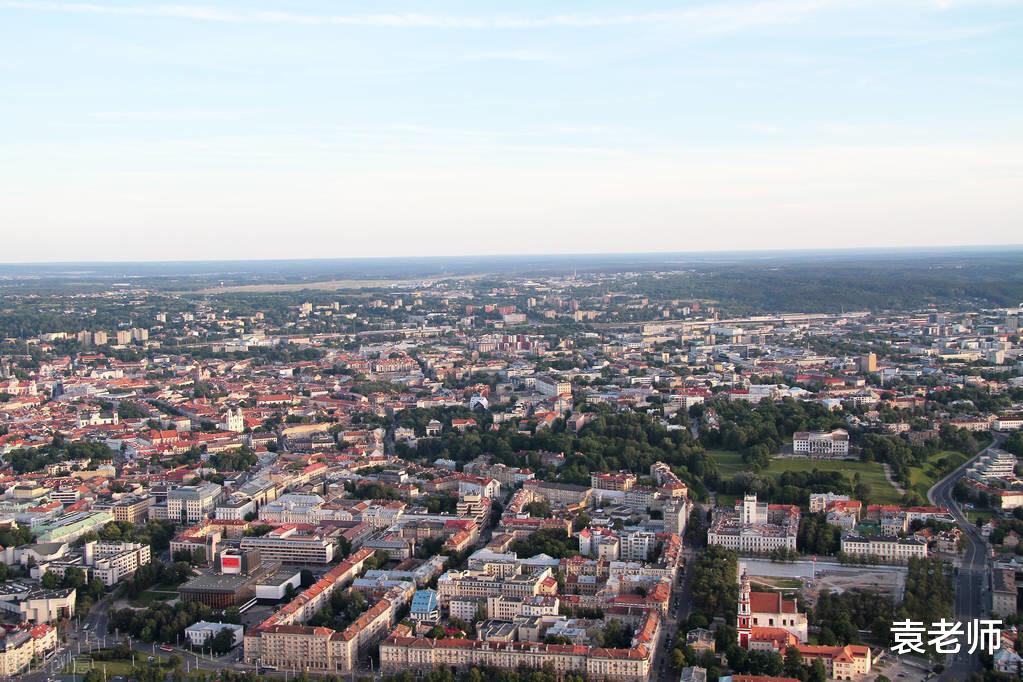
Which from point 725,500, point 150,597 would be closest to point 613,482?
point 725,500

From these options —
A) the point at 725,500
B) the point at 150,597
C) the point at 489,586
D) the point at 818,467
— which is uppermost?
the point at 489,586

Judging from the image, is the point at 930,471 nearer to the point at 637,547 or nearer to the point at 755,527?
the point at 755,527

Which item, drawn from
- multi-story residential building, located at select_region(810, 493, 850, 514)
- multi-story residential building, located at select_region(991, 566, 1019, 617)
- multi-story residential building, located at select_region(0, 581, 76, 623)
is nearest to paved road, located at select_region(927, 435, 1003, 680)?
multi-story residential building, located at select_region(991, 566, 1019, 617)

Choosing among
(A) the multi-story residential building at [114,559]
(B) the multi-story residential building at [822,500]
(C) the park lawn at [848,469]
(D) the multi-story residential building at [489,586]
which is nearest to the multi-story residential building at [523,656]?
(D) the multi-story residential building at [489,586]

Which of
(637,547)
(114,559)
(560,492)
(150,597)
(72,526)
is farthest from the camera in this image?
(560,492)

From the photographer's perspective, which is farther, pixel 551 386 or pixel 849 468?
pixel 551 386

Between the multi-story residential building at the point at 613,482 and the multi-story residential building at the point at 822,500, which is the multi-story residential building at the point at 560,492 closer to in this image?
the multi-story residential building at the point at 613,482
